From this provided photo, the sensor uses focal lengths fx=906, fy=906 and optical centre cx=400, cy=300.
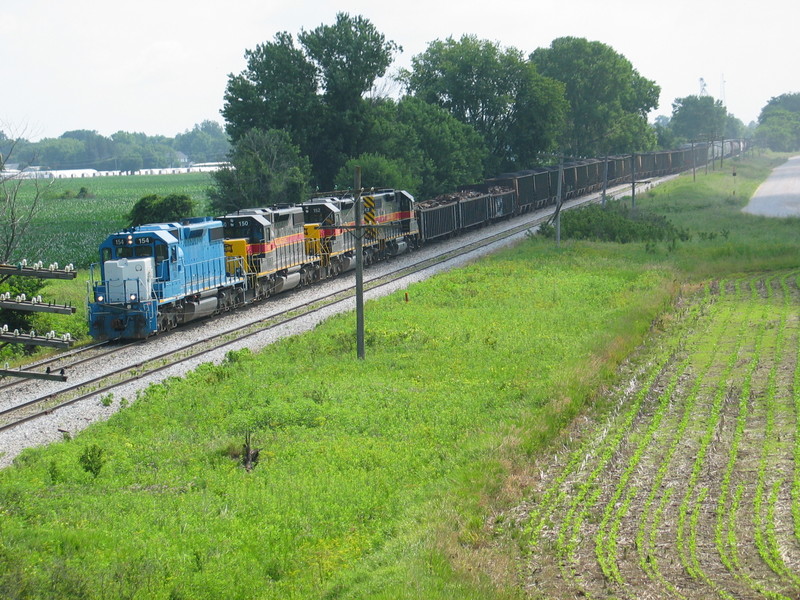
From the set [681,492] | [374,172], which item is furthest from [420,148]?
[681,492]

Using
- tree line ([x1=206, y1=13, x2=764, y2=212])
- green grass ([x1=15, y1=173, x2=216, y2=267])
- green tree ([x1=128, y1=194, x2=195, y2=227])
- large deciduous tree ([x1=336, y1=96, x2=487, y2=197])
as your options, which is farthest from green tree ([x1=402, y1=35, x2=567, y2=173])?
green tree ([x1=128, y1=194, x2=195, y2=227])

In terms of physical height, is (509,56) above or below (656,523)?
above

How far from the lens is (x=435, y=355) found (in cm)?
2653

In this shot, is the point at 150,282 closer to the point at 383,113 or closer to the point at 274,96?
the point at 274,96

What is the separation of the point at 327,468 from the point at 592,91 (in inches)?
4391

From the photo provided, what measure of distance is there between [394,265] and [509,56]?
1948 inches

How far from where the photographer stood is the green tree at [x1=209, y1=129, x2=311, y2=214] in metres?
55.2

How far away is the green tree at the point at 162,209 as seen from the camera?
53.4 m

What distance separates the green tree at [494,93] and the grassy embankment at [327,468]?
62.2m

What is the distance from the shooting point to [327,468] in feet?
54.7

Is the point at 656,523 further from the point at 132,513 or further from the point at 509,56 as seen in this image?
the point at 509,56

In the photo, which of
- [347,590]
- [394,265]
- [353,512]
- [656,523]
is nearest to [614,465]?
[656,523]

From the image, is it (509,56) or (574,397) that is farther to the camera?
(509,56)

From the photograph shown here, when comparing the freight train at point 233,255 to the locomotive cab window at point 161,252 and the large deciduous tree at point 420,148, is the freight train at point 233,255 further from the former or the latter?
the large deciduous tree at point 420,148
